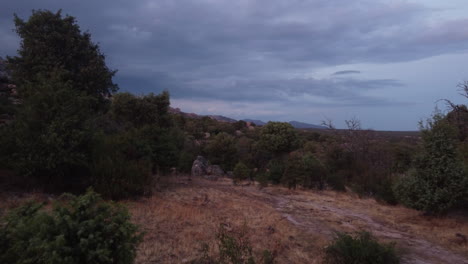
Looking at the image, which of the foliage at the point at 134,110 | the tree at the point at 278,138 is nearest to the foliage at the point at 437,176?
the tree at the point at 278,138

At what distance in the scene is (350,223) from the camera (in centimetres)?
816

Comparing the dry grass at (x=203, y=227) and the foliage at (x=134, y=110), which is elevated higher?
the foliage at (x=134, y=110)

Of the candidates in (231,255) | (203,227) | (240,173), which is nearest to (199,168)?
(240,173)

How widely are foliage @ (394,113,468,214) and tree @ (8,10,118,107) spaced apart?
41.8ft

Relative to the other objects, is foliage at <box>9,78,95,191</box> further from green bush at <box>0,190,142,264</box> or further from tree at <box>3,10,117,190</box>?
green bush at <box>0,190,142,264</box>

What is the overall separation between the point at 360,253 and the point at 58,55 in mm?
14653

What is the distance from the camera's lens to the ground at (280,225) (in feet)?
18.1

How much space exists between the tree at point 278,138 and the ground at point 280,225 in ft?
35.0

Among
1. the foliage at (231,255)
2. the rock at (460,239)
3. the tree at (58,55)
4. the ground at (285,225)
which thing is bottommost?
the ground at (285,225)

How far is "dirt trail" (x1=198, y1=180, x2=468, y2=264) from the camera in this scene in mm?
5930

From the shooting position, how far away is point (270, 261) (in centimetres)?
471

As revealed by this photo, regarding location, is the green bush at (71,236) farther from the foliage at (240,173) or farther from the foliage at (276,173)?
the foliage at (240,173)

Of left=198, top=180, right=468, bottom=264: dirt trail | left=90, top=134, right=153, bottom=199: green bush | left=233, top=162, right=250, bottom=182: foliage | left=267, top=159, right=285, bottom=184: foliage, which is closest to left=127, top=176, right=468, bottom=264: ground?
left=198, top=180, right=468, bottom=264: dirt trail

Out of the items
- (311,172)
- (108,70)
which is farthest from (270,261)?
(108,70)
